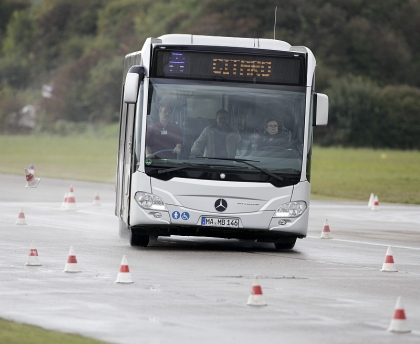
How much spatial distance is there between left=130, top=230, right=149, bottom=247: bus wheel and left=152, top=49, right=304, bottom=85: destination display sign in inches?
97.9

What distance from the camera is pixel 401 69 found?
315ft

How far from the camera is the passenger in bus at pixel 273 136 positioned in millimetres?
16750

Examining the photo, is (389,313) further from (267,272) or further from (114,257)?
(114,257)

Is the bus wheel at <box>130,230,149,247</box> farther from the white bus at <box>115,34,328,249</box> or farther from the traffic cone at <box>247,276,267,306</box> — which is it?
the traffic cone at <box>247,276,267,306</box>

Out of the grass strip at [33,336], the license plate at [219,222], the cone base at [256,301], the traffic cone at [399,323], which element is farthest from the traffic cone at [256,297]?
the license plate at [219,222]

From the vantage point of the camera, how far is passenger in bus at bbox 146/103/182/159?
16672 millimetres

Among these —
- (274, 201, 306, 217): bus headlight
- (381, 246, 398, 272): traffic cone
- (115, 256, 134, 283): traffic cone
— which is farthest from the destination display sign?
(115, 256, 134, 283): traffic cone

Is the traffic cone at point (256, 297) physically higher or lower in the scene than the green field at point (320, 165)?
higher

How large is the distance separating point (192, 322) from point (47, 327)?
1238mm

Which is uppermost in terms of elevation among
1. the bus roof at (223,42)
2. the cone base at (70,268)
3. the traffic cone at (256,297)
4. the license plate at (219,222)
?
the bus roof at (223,42)

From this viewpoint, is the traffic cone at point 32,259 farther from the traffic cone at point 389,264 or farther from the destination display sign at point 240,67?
the traffic cone at point 389,264

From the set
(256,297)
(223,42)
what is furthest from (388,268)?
(256,297)

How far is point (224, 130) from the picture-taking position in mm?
16703

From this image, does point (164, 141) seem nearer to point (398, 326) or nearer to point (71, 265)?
point (71, 265)
